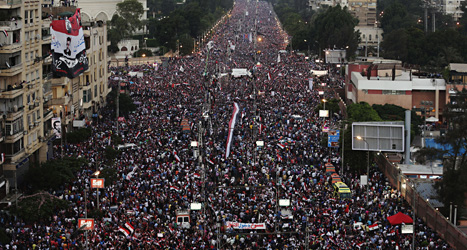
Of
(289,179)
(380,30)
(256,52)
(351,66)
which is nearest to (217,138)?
(289,179)

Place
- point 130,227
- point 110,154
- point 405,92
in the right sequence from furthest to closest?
point 405,92 → point 110,154 → point 130,227

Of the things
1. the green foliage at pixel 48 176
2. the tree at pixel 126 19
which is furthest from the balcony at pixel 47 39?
the tree at pixel 126 19

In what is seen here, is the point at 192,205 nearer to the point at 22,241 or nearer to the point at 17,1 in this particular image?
the point at 22,241

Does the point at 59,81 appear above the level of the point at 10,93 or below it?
below

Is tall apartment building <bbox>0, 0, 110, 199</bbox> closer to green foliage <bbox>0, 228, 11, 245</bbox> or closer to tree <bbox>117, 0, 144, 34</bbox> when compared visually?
green foliage <bbox>0, 228, 11, 245</bbox>

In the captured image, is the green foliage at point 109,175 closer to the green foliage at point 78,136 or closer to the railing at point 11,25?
the railing at point 11,25

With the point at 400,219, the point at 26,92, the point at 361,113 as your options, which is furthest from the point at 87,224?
the point at 361,113

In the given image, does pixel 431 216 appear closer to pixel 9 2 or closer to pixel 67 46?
pixel 9 2
